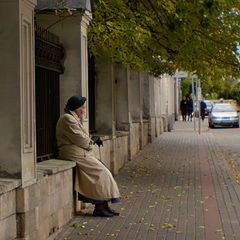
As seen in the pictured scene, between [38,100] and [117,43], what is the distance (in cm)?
290

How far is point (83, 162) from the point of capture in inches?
284

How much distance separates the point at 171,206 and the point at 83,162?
5.65 feet

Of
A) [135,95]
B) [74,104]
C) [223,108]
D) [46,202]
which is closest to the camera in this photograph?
[46,202]

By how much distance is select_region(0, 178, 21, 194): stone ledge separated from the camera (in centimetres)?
469

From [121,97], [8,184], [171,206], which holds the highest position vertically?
[121,97]

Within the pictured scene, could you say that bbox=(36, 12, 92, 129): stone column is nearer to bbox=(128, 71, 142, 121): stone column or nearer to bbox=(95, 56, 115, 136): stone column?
bbox=(95, 56, 115, 136): stone column

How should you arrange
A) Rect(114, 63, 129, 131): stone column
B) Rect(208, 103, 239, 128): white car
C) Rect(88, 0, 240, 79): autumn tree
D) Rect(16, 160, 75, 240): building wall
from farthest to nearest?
1. Rect(208, 103, 239, 128): white car
2. Rect(114, 63, 129, 131): stone column
3. Rect(88, 0, 240, 79): autumn tree
4. Rect(16, 160, 75, 240): building wall

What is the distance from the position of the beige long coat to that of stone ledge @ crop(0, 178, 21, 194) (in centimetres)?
205

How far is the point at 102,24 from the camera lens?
930 cm

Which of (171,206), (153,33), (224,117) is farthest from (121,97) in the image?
(224,117)

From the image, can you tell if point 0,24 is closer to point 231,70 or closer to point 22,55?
point 22,55

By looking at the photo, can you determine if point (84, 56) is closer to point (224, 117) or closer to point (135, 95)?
point (135, 95)

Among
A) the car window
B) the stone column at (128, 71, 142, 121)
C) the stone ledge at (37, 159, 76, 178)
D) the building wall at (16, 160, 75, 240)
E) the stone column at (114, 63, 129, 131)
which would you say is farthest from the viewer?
the car window

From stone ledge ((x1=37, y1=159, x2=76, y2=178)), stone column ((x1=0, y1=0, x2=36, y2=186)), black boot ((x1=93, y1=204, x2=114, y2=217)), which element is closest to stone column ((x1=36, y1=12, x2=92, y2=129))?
stone ledge ((x1=37, y1=159, x2=76, y2=178))
